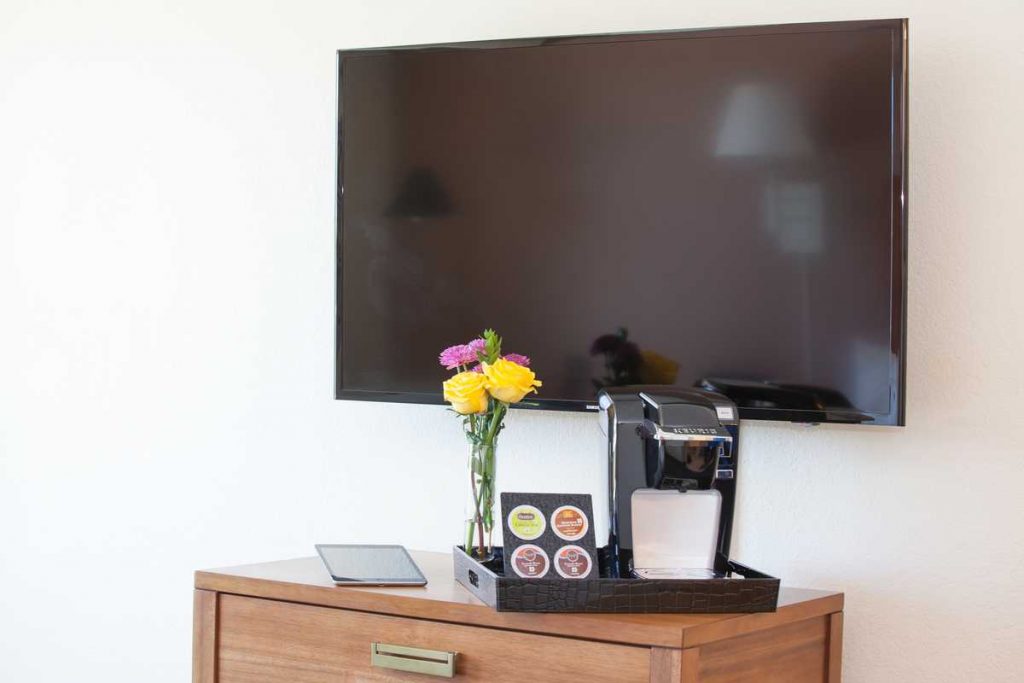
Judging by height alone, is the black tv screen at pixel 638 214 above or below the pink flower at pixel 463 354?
above

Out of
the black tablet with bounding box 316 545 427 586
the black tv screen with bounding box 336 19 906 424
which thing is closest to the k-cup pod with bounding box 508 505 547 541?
the black tablet with bounding box 316 545 427 586

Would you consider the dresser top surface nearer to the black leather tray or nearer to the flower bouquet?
the black leather tray

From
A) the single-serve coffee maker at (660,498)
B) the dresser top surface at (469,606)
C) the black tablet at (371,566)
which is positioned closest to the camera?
the dresser top surface at (469,606)

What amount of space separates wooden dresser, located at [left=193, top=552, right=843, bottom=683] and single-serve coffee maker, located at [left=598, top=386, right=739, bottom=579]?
119 mm

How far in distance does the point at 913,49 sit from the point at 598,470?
34.1 inches

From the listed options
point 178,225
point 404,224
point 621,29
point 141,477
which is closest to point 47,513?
point 141,477

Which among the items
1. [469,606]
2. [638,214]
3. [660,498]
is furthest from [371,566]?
[638,214]

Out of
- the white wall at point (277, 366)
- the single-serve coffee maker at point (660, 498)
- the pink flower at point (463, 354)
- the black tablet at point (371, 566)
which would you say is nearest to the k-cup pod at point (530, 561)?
the single-serve coffee maker at point (660, 498)

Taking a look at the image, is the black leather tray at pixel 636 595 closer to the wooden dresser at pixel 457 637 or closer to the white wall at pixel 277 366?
the wooden dresser at pixel 457 637

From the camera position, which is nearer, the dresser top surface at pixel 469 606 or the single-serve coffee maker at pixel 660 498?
the dresser top surface at pixel 469 606

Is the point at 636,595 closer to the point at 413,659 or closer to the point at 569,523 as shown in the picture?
the point at 569,523

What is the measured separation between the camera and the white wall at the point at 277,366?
1777 millimetres

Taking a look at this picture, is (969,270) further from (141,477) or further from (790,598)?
(141,477)

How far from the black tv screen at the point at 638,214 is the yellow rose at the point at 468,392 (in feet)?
0.80
